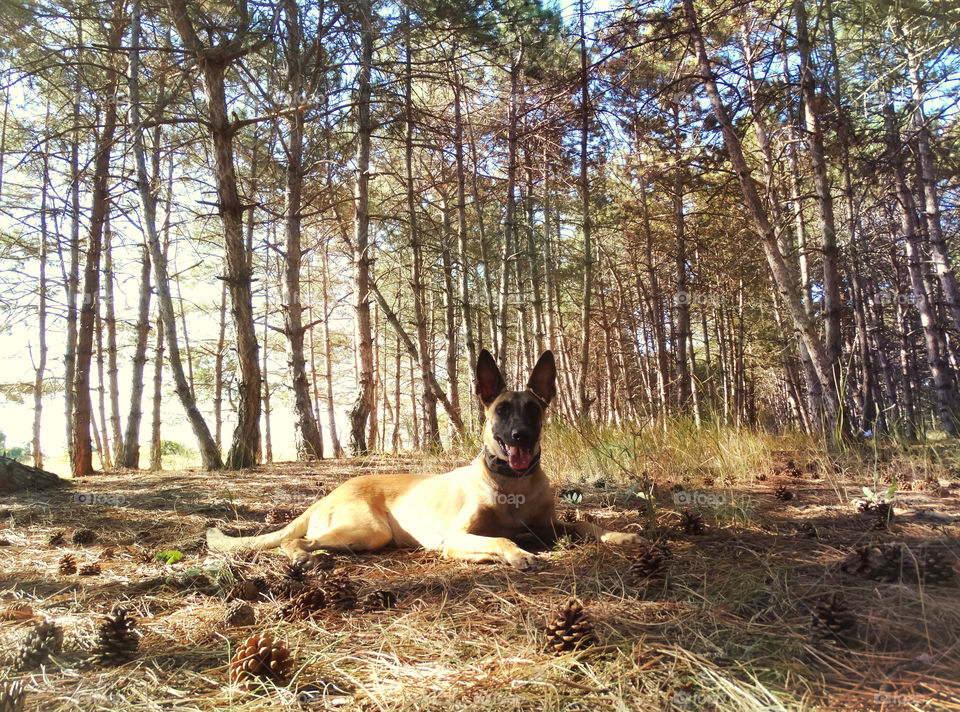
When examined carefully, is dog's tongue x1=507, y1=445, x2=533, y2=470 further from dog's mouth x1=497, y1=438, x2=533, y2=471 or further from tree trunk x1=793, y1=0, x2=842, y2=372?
tree trunk x1=793, y1=0, x2=842, y2=372

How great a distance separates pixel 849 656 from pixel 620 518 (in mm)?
2412

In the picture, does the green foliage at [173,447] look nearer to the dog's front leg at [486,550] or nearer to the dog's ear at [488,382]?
the dog's ear at [488,382]

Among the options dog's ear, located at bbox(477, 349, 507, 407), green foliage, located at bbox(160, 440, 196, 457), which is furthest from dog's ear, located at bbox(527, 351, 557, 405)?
green foliage, located at bbox(160, 440, 196, 457)

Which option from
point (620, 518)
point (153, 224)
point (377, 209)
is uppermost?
point (377, 209)

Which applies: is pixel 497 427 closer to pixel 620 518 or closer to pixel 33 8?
pixel 620 518

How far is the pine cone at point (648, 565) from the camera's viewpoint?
2.51 metres

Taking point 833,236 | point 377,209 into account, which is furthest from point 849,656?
point 377,209

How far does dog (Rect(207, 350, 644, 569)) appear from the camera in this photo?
11.2 feet

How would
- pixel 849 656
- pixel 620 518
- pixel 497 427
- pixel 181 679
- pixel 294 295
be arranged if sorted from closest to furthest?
pixel 849 656, pixel 181 679, pixel 497 427, pixel 620 518, pixel 294 295

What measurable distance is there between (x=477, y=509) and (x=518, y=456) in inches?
19.5

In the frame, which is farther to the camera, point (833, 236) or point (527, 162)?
point (527, 162)

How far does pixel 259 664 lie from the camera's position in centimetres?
174

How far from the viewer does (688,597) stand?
2299 mm

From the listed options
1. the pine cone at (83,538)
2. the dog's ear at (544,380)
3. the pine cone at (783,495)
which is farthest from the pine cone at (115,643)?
the pine cone at (783,495)
